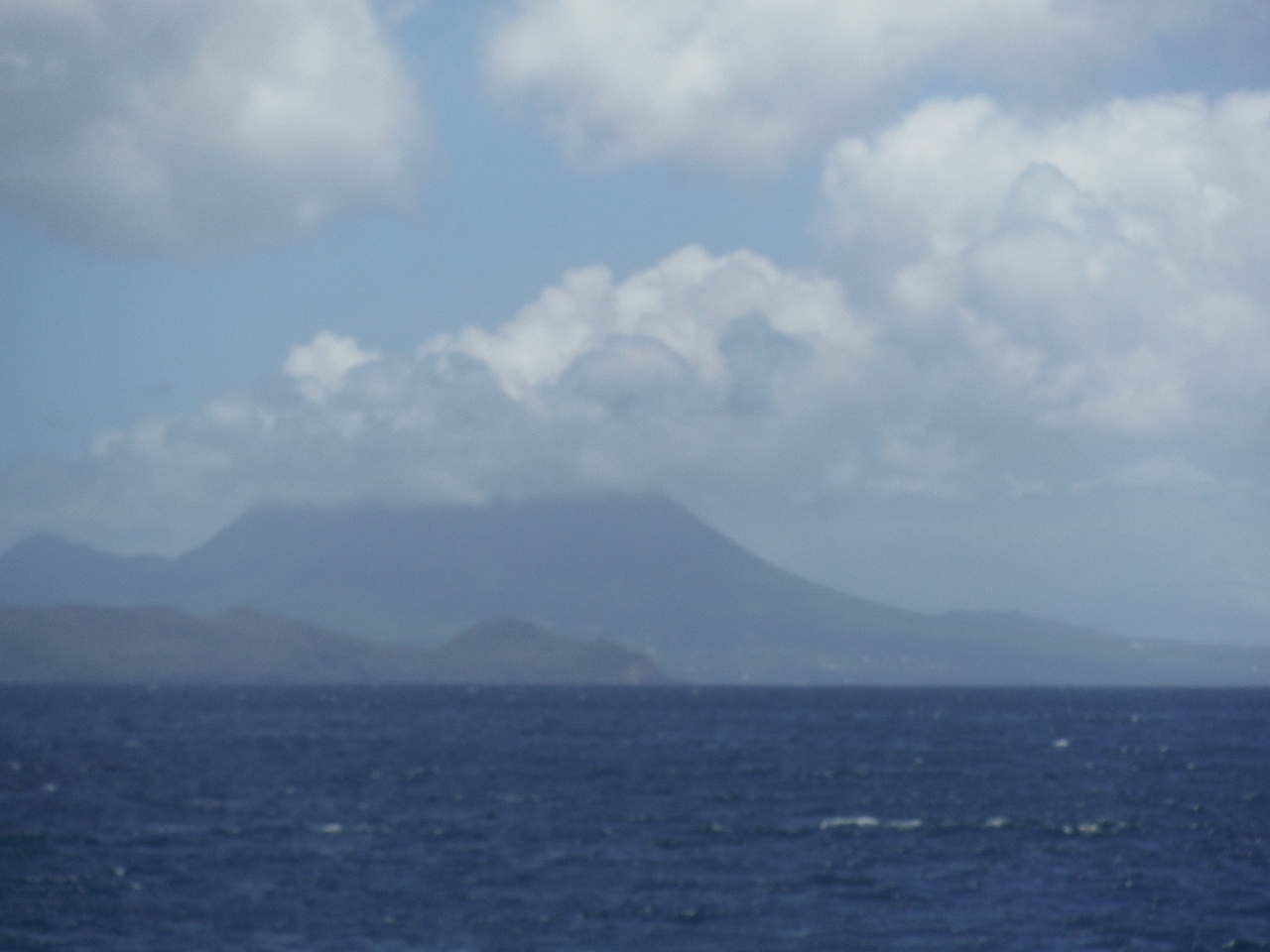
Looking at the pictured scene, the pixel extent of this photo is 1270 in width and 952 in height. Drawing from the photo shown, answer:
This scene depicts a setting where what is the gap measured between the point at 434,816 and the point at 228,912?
2834cm

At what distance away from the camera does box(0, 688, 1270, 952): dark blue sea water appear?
5650 centimetres

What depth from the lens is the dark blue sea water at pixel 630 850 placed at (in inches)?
2224

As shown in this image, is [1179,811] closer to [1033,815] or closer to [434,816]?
[1033,815]

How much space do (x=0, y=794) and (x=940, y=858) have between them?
5663 cm

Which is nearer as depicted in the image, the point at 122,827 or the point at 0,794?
the point at 122,827

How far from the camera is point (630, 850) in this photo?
7450cm

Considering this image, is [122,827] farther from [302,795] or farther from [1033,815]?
[1033,815]

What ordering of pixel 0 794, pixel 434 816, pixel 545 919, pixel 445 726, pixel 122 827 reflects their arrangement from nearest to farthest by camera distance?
pixel 545 919 → pixel 122 827 → pixel 434 816 → pixel 0 794 → pixel 445 726

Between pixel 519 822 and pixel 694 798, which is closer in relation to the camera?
pixel 519 822

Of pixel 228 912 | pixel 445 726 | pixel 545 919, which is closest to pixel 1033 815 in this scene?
pixel 545 919

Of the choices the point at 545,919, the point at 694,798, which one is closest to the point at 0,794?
the point at 694,798

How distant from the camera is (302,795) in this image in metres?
96.4

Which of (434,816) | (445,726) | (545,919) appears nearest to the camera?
(545,919)

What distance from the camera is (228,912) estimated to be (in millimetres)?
58562
